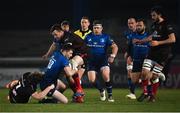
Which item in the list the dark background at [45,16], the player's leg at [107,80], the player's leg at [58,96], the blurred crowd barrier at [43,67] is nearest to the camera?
the player's leg at [58,96]

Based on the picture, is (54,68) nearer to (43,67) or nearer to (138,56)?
(138,56)

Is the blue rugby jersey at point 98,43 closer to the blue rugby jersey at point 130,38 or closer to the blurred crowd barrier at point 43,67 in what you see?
the blue rugby jersey at point 130,38

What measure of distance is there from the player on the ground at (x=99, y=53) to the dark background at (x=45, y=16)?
1415cm

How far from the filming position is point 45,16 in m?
35.7

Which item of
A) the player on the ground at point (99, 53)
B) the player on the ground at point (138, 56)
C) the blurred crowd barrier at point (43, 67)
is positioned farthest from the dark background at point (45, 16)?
the player on the ground at point (99, 53)

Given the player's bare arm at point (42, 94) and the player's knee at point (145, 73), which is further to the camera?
the player's knee at point (145, 73)

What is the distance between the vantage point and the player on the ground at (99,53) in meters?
14.9

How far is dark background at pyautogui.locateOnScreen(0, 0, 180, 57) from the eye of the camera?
31.5m

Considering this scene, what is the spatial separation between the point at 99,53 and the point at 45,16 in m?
20.7

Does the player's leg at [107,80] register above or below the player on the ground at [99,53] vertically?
below

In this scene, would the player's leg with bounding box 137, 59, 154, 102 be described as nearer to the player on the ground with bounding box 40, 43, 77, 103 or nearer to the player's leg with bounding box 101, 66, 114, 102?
the player's leg with bounding box 101, 66, 114, 102

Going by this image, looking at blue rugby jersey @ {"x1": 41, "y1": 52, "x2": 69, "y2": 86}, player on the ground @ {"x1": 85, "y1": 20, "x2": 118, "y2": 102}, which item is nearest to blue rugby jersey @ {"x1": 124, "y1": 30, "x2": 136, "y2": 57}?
player on the ground @ {"x1": 85, "y1": 20, "x2": 118, "y2": 102}

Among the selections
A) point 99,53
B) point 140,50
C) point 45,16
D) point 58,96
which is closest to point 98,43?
point 99,53

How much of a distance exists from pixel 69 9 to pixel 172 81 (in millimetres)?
13930
